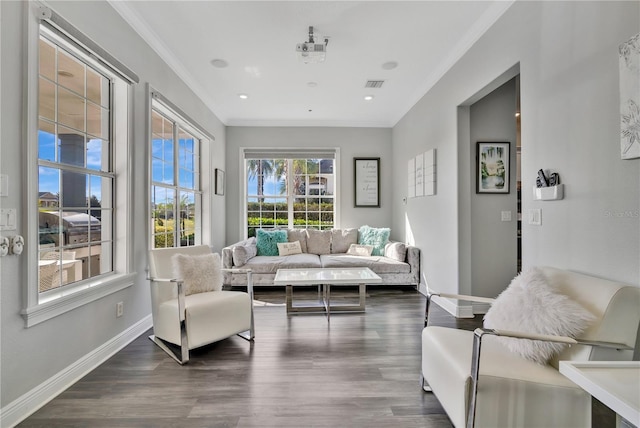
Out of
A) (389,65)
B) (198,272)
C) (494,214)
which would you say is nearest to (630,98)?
(494,214)

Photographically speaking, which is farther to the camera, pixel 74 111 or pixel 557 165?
pixel 74 111

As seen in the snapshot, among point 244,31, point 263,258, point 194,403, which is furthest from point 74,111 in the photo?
point 263,258

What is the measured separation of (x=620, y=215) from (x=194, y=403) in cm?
258

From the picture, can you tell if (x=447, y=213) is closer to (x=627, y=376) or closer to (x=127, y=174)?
(x=627, y=376)

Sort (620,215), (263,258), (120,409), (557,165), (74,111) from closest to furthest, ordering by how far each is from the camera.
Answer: (620,215), (120,409), (557,165), (74,111), (263,258)

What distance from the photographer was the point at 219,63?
136 inches

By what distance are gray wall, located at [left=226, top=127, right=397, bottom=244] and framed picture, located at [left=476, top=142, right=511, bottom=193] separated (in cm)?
243

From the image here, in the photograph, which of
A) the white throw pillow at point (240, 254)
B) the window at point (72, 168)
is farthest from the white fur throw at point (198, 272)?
the white throw pillow at point (240, 254)

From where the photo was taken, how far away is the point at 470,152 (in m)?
3.29

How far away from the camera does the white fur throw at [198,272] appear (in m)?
2.66

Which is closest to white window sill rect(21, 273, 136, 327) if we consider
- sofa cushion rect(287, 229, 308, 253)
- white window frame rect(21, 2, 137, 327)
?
white window frame rect(21, 2, 137, 327)

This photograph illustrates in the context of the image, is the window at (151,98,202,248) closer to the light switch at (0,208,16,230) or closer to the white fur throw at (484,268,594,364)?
the light switch at (0,208,16,230)

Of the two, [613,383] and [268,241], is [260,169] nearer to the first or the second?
[268,241]

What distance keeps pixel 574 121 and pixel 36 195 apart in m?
3.22
